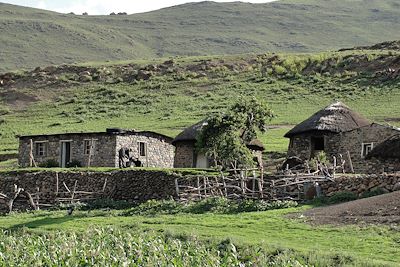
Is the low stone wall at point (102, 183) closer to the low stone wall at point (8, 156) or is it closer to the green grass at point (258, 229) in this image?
the green grass at point (258, 229)

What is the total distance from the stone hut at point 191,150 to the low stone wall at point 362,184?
48.1 ft

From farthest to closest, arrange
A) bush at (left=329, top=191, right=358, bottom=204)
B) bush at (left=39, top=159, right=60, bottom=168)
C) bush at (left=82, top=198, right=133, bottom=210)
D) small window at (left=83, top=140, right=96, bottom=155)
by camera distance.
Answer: bush at (left=39, top=159, right=60, bottom=168)
small window at (left=83, top=140, right=96, bottom=155)
bush at (left=82, top=198, right=133, bottom=210)
bush at (left=329, top=191, right=358, bottom=204)

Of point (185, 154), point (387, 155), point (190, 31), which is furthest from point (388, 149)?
point (190, 31)

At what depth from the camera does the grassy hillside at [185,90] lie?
65.2 m

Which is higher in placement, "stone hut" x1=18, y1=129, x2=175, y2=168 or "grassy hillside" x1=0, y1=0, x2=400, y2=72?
"grassy hillside" x1=0, y1=0, x2=400, y2=72

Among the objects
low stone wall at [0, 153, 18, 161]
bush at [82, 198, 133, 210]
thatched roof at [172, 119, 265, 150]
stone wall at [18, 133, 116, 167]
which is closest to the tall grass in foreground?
bush at [82, 198, 133, 210]

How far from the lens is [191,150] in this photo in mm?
45469

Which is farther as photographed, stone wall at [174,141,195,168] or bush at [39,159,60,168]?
stone wall at [174,141,195,168]

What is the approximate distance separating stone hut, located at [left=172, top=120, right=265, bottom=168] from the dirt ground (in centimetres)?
1766

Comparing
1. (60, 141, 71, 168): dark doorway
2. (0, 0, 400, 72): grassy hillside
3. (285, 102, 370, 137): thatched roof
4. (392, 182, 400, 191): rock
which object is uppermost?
(0, 0, 400, 72): grassy hillside

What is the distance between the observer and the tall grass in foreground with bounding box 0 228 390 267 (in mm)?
18141

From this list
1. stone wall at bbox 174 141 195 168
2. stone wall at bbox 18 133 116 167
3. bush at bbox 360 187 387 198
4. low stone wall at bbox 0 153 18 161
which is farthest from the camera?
low stone wall at bbox 0 153 18 161

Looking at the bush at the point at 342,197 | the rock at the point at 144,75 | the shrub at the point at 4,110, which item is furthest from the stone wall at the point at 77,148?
the rock at the point at 144,75

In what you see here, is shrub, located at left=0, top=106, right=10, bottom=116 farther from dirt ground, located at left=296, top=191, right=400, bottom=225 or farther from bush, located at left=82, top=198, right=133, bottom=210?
dirt ground, located at left=296, top=191, right=400, bottom=225
